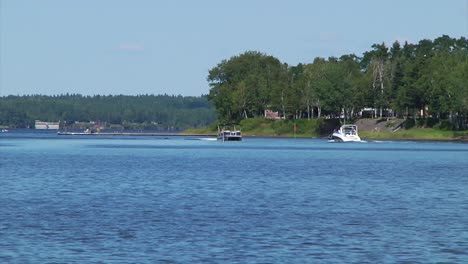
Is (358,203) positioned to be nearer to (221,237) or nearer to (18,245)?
(221,237)

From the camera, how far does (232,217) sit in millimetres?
55344

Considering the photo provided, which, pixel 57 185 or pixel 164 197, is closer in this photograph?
pixel 164 197

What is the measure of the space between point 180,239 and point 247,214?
36.9 feet

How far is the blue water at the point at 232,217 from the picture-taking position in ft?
140

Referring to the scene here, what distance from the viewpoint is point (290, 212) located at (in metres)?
58.6

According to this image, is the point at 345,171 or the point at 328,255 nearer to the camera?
the point at 328,255

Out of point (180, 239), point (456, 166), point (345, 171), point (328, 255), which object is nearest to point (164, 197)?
point (180, 239)

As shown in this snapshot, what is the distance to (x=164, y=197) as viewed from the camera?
6856 centimetres

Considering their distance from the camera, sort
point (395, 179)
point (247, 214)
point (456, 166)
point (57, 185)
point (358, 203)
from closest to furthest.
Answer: point (247, 214) < point (358, 203) < point (57, 185) < point (395, 179) < point (456, 166)

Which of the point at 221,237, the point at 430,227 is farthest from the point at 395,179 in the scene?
the point at 221,237

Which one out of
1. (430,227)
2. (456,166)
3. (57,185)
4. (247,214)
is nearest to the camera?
(430,227)

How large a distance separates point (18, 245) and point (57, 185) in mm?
Result: 36789

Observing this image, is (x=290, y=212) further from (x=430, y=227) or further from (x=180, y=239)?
(x=180, y=239)

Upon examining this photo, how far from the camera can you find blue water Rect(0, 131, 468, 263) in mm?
42625
